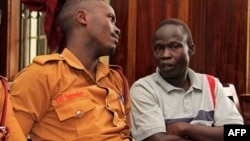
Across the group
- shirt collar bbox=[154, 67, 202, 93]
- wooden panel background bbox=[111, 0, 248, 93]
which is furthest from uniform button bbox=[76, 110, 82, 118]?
wooden panel background bbox=[111, 0, 248, 93]

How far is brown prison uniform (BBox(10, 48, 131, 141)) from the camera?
1.28 meters

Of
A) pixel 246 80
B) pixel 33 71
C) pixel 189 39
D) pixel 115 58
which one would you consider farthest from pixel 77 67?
pixel 246 80

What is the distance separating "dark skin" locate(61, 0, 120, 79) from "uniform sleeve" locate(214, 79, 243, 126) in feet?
1.71

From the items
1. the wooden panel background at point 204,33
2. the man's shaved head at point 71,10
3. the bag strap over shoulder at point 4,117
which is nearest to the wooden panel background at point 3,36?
the wooden panel background at point 204,33

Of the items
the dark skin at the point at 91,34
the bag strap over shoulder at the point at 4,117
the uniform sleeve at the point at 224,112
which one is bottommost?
the uniform sleeve at the point at 224,112

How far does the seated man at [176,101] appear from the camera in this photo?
1.59 meters

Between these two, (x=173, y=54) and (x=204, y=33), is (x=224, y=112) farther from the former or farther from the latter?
(x=204, y=33)

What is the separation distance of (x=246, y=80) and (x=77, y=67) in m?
1.66

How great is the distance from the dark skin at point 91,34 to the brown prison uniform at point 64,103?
6cm

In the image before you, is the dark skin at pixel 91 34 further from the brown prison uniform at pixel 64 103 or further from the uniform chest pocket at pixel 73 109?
the uniform chest pocket at pixel 73 109

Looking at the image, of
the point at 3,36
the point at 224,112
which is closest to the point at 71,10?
the point at 224,112

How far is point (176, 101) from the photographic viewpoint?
168cm

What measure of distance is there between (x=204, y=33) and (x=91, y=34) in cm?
154

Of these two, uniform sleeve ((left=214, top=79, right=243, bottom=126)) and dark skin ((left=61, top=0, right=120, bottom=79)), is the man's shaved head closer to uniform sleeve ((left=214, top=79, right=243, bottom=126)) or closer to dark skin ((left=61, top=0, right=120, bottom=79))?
dark skin ((left=61, top=0, right=120, bottom=79))
